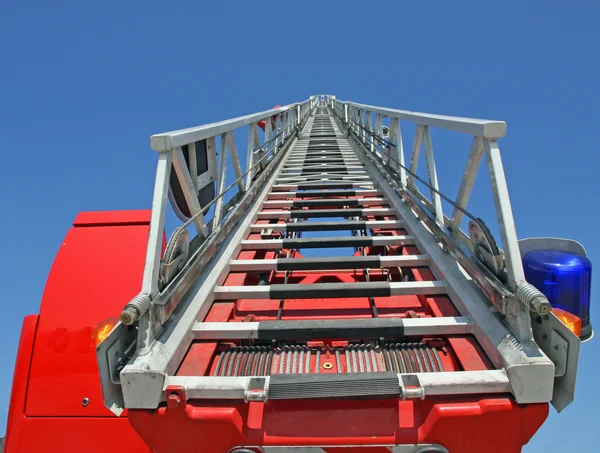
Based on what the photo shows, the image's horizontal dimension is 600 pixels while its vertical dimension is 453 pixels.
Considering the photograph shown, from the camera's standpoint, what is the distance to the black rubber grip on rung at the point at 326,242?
349 cm

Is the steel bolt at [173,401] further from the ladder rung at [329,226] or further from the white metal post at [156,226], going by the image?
the ladder rung at [329,226]

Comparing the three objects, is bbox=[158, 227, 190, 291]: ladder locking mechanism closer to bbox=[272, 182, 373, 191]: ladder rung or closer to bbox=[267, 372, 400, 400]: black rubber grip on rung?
bbox=[267, 372, 400, 400]: black rubber grip on rung

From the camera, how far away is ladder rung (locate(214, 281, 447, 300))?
269 cm

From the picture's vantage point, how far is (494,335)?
6.68ft

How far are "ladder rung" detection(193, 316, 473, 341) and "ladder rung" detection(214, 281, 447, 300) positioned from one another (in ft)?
1.18

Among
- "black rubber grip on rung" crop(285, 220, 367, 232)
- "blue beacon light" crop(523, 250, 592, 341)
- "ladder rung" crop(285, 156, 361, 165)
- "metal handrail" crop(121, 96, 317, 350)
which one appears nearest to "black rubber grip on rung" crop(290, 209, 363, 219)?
"black rubber grip on rung" crop(285, 220, 367, 232)

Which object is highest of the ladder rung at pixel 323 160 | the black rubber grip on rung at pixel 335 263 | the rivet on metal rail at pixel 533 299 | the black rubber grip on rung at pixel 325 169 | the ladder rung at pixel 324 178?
the ladder rung at pixel 323 160

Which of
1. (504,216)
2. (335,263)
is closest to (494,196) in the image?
(504,216)

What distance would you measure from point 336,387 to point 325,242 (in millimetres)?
1826

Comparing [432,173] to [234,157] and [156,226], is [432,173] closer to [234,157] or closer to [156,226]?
[234,157]

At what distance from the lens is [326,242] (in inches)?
139

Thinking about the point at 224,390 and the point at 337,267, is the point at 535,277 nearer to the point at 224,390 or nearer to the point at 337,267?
the point at 337,267

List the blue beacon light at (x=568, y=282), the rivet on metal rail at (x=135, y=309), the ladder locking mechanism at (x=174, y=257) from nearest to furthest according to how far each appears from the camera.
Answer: the rivet on metal rail at (x=135, y=309)
the ladder locking mechanism at (x=174, y=257)
the blue beacon light at (x=568, y=282)

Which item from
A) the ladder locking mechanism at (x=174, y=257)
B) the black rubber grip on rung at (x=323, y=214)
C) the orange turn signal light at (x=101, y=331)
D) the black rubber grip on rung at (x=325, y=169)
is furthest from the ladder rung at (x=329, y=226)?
the black rubber grip on rung at (x=325, y=169)
